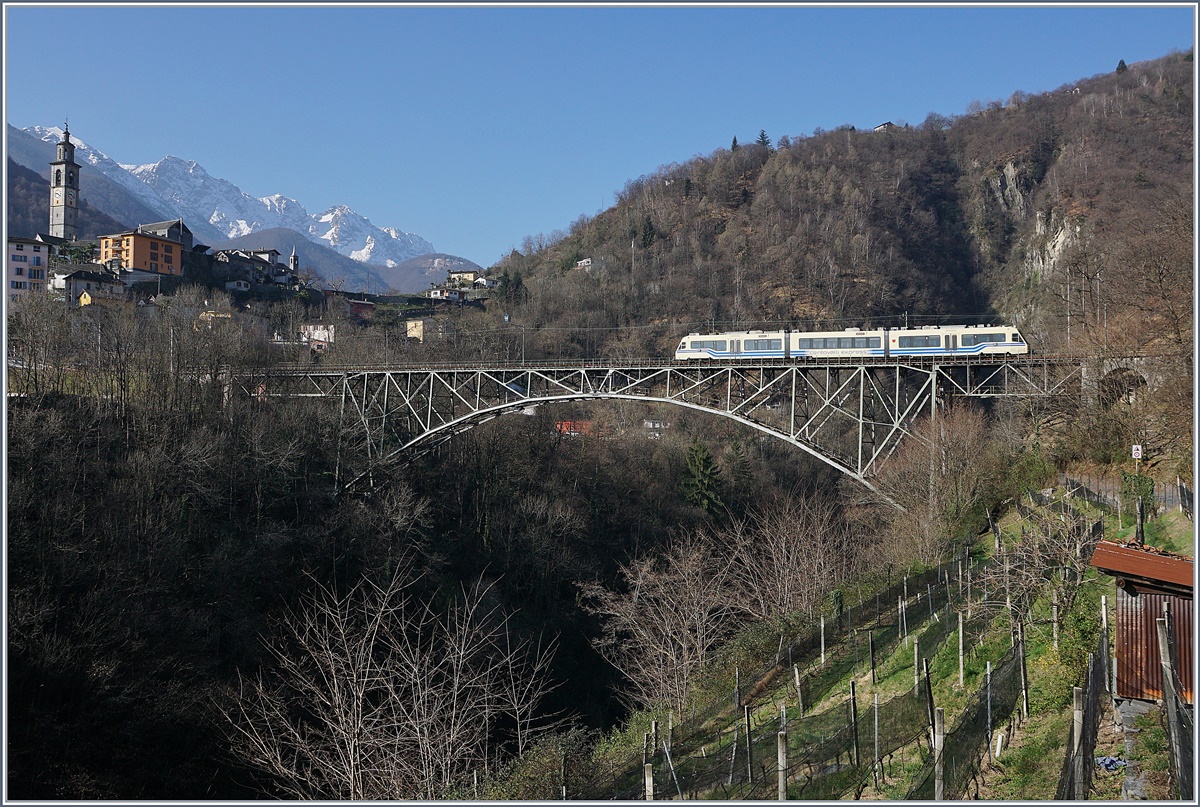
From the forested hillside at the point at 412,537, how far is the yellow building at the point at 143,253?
499cm

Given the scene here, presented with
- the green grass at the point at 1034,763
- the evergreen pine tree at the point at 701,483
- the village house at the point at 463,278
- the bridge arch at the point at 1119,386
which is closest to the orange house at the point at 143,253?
the village house at the point at 463,278

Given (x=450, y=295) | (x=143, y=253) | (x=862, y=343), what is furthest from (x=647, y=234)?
(x=862, y=343)

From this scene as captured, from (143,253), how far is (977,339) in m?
67.6

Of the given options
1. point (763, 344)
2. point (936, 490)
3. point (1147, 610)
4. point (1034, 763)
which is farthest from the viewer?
point (763, 344)

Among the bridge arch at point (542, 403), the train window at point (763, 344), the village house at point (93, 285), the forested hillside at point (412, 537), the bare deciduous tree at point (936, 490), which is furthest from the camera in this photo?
the village house at point (93, 285)

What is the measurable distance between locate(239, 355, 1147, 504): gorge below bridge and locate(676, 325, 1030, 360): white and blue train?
3.38 ft

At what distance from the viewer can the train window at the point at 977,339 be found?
2865cm

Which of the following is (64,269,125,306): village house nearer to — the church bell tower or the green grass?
the church bell tower

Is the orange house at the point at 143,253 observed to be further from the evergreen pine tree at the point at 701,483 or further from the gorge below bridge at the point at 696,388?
A: the evergreen pine tree at the point at 701,483

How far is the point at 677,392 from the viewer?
36625 millimetres

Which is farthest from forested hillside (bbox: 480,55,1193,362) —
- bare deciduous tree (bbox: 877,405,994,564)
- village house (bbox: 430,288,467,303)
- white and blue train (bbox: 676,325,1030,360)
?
bare deciduous tree (bbox: 877,405,994,564)

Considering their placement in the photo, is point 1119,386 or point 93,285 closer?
point 1119,386

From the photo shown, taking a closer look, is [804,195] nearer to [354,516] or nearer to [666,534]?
[666,534]

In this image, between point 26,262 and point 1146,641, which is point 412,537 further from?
point 26,262
